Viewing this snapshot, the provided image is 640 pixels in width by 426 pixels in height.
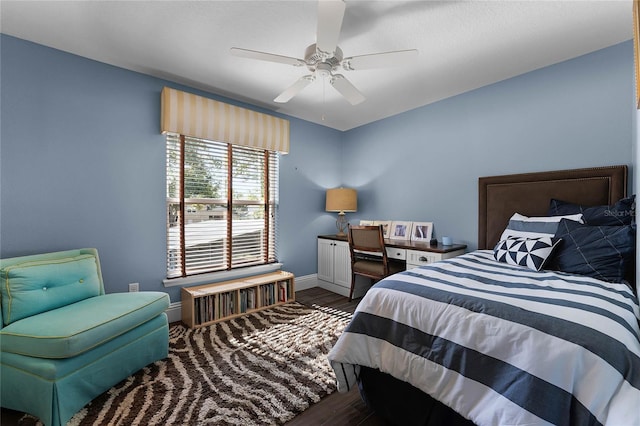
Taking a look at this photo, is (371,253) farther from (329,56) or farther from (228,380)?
(329,56)

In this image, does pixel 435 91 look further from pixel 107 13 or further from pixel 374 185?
pixel 107 13

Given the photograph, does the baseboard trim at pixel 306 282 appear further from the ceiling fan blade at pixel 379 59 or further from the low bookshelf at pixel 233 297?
the ceiling fan blade at pixel 379 59

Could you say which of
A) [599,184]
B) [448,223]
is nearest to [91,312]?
[448,223]

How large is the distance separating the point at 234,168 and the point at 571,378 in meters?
3.25

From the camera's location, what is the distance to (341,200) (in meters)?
3.94

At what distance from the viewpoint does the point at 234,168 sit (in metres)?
3.31

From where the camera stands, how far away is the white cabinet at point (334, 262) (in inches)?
145

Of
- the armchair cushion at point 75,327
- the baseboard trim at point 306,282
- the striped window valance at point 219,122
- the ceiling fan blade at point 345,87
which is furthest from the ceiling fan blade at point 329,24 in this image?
the baseboard trim at point 306,282

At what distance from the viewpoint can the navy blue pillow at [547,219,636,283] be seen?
5.37 feet

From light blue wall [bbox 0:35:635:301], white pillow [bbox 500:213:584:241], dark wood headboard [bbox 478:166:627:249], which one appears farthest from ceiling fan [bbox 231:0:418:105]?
dark wood headboard [bbox 478:166:627:249]

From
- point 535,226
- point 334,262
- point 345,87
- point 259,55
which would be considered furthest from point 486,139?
→ point 259,55

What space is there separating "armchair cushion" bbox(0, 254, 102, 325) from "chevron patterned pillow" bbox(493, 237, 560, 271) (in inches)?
123

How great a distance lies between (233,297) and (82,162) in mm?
1866

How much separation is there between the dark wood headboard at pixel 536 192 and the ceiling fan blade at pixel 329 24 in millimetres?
2179
